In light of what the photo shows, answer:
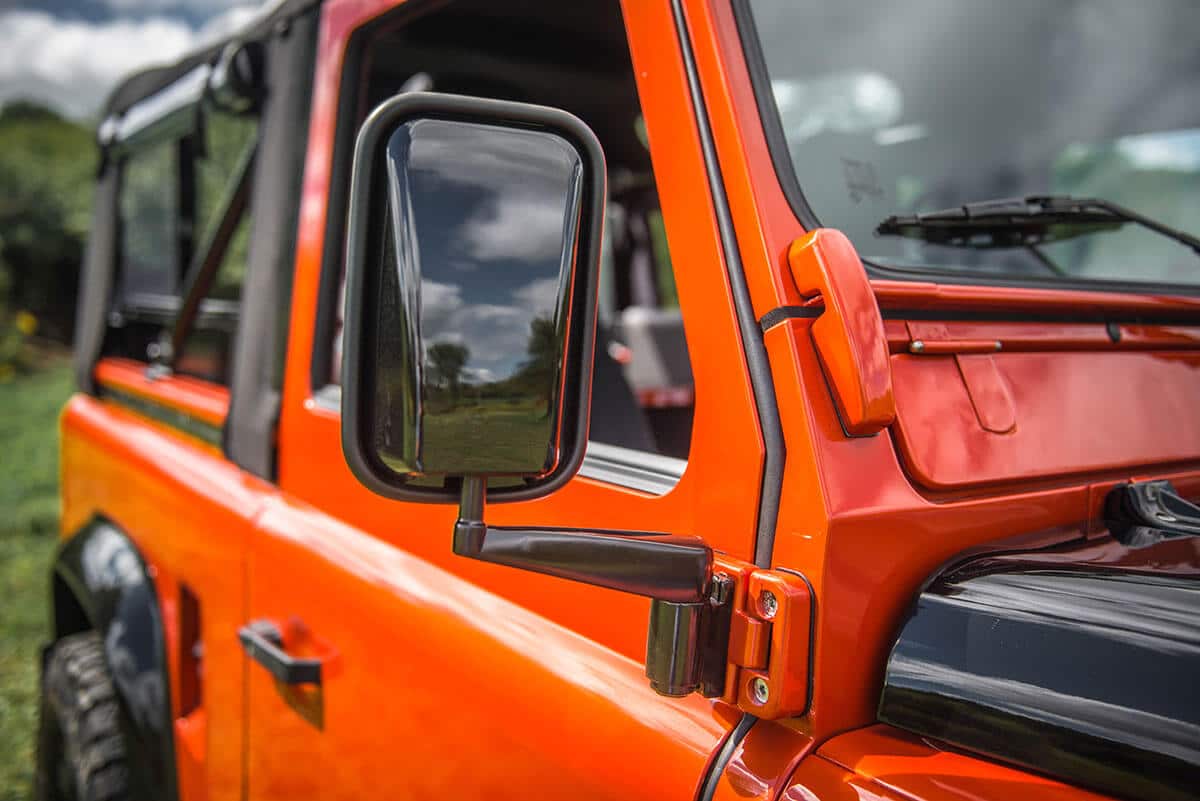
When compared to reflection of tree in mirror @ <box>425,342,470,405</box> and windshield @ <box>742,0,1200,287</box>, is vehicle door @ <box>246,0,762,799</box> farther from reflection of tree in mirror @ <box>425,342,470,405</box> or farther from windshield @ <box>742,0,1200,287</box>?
windshield @ <box>742,0,1200,287</box>

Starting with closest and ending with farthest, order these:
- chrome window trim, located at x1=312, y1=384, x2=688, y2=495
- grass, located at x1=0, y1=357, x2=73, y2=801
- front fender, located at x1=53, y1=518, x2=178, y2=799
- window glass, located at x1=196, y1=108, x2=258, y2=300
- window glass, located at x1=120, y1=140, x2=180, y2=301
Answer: chrome window trim, located at x1=312, y1=384, x2=688, y2=495, front fender, located at x1=53, y1=518, x2=178, y2=799, window glass, located at x1=196, y1=108, x2=258, y2=300, window glass, located at x1=120, y1=140, x2=180, y2=301, grass, located at x1=0, y1=357, x2=73, y2=801

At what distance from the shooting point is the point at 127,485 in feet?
8.06

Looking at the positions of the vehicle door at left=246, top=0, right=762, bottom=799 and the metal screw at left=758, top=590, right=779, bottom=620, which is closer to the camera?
the metal screw at left=758, top=590, right=779, bottom=620

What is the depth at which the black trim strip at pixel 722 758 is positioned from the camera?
1.02 m

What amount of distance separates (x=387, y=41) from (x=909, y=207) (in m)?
1.09

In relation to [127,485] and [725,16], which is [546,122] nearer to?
[725,16]

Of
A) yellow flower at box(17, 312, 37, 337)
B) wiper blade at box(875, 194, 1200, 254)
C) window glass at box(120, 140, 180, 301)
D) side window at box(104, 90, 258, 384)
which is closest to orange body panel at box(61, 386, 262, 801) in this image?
side window at box(104, 90, 258, 384)

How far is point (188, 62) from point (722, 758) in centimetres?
218

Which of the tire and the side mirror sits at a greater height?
the side mirror

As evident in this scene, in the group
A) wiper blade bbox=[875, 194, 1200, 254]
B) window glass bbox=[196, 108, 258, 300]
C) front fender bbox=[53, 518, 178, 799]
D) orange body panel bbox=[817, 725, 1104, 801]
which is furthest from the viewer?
window glass bbox=[196, 108, 258, 300]

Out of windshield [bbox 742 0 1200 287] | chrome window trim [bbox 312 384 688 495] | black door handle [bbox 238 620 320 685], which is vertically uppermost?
windshield [bbox 742 0 1200 287]

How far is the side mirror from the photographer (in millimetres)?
906

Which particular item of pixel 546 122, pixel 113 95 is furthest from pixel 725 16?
pixel 113 95

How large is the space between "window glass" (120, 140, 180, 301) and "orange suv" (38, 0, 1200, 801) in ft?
2.01
